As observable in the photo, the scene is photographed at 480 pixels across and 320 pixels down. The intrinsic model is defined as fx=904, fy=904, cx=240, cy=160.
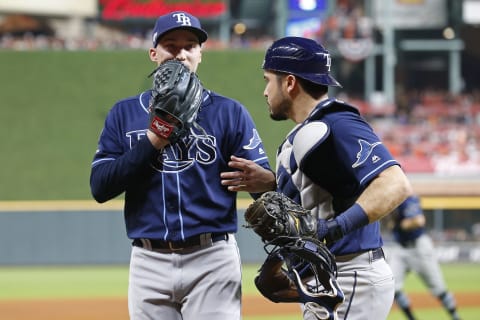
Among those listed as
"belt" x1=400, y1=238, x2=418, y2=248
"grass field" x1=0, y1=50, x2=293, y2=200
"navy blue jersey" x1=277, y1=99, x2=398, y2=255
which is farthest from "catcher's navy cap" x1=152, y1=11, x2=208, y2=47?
"grass field" x1=0, y1=50, x2=293, y2=200

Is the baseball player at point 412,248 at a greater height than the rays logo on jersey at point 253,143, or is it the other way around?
the rays logo on jersey at point 253,143

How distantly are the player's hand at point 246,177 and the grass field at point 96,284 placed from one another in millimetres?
5314

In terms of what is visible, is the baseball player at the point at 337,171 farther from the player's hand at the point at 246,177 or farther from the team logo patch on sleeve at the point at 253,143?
the team logo patch on sleeve at the point at 253,143

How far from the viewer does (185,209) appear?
3152 mm

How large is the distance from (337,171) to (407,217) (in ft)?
19.3

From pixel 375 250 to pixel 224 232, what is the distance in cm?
55

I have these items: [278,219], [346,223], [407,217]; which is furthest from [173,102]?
[407,217]

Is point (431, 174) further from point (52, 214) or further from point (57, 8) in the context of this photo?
point (57, 8)

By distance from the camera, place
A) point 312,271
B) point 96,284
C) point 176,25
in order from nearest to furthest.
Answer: point 312,271 < point 176,25 < point 96,284

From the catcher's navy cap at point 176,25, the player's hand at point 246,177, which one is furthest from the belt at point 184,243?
the catcher's navy cap at point 176,25

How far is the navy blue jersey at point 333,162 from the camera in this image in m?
2.74

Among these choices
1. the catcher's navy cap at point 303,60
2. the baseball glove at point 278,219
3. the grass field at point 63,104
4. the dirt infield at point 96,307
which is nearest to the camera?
the baseball glove at point 278,219

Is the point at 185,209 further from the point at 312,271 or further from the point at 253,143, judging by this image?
the point at 312,271

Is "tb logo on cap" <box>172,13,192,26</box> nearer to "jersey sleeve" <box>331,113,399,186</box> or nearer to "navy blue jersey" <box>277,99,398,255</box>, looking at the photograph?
"navy blue jersey" <box>277,99,398,255</box>
